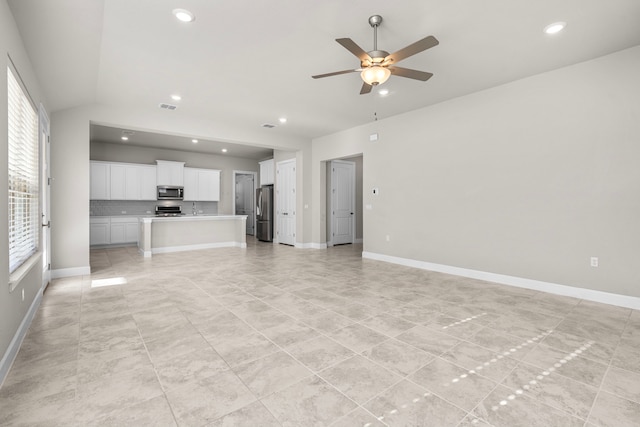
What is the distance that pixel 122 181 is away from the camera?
8555mm

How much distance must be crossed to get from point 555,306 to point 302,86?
4265mm

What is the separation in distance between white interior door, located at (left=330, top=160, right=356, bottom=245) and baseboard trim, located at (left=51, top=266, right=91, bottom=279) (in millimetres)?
5373

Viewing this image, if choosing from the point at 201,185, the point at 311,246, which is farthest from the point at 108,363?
the point at 201,185

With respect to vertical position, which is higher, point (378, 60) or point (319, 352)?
point (378, 60)

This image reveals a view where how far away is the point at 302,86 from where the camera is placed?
4531 mm

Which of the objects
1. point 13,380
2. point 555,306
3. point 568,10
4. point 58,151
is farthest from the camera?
point 58,151

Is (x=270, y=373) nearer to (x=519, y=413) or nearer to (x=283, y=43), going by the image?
(x=519, y=413)

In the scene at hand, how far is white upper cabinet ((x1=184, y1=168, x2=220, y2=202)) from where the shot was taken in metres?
9.49

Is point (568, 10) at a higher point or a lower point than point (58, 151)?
higher

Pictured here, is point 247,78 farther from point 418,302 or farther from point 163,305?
point 418,302

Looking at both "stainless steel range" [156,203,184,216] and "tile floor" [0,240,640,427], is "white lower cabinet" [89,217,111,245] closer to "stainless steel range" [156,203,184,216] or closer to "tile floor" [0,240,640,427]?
"stainless steel range" [156,203,184,216]

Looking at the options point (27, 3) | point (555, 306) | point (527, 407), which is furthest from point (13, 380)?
point (555, 306)

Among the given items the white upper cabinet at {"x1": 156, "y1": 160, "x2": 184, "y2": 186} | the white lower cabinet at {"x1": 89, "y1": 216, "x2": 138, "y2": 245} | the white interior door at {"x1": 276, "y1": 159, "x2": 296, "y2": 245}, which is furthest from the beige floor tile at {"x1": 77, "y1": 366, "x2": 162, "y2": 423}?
the white upper cabinet at {"x1": 156, "y1": 160, "x2": 184, "y2": 186}

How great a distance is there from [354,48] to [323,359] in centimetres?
257
